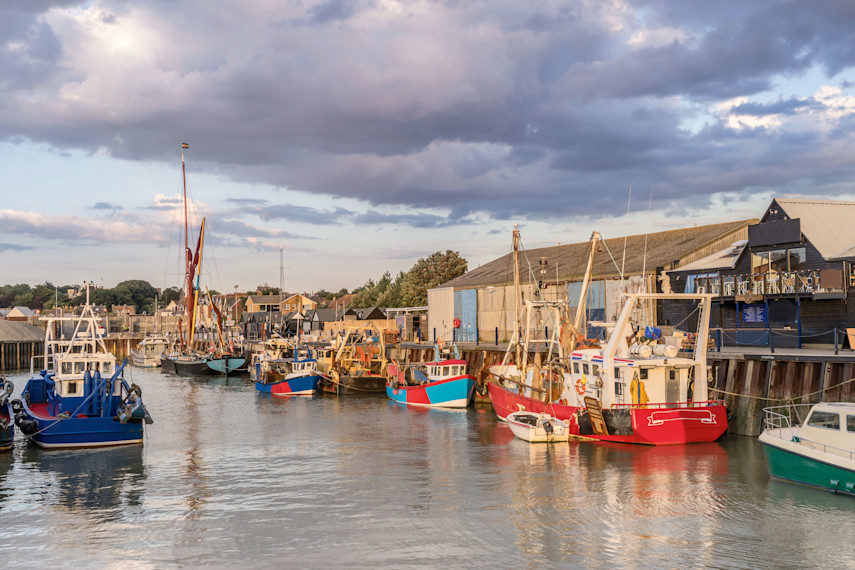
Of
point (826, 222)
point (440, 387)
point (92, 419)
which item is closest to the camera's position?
point (92, 419)

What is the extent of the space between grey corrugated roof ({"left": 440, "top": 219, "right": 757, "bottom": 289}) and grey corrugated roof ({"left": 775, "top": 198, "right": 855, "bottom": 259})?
815cm

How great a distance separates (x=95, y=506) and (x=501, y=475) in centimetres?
1368

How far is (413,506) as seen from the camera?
23.9 m

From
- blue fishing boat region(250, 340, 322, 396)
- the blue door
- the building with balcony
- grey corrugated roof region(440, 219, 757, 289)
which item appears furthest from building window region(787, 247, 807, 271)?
blue fishing boat region(250, 340, 322, 396)

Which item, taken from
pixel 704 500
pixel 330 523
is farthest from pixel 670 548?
pixel 330 523

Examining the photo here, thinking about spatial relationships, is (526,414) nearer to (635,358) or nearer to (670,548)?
(635,358)

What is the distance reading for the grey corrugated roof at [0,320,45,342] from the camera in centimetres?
10650

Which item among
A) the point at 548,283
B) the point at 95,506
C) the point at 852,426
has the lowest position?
the point at 95,506

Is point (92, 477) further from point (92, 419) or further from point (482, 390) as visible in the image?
point (482, 390)

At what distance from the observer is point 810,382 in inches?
1250

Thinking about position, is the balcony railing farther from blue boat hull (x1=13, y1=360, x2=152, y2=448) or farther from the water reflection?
the water reflection

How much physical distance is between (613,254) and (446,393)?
1840 cm

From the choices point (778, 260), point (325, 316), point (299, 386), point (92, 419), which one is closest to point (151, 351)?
point (325, 316)

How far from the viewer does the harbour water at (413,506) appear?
1922 centimetres
